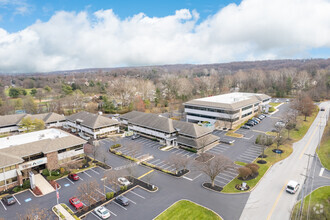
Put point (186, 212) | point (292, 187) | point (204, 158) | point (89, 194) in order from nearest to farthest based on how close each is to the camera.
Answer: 1. point (186, 212)
2. point (89, 194)
3. point (292, 187)
4. point (204, 158)

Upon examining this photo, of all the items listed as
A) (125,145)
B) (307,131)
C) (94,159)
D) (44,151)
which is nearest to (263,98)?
(307,131)

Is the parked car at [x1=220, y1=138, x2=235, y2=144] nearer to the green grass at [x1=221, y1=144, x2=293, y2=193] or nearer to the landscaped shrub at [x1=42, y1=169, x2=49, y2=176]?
the green grass at [x1=221, y1=144, x2=293, y2=193]

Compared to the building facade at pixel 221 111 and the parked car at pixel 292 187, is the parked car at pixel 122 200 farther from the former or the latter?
the building facade at pixel 221 111

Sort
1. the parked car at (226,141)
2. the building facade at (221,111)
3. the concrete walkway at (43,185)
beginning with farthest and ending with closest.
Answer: the building facade at (221,111)
the parked car at (226,141)
the concrete walkway at (43,185)

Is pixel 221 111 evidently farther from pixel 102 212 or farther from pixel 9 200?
pixel 9 200

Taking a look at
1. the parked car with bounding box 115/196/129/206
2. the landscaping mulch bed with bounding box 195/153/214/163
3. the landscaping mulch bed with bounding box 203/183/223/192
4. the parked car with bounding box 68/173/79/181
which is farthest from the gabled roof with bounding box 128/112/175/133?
the parked car with bounding box 115/196/129/206

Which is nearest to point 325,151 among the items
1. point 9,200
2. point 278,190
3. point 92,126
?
point 278,190

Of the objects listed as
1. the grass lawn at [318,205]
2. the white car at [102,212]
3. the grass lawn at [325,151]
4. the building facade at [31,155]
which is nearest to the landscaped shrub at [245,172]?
the grass lawn at [318,205]
